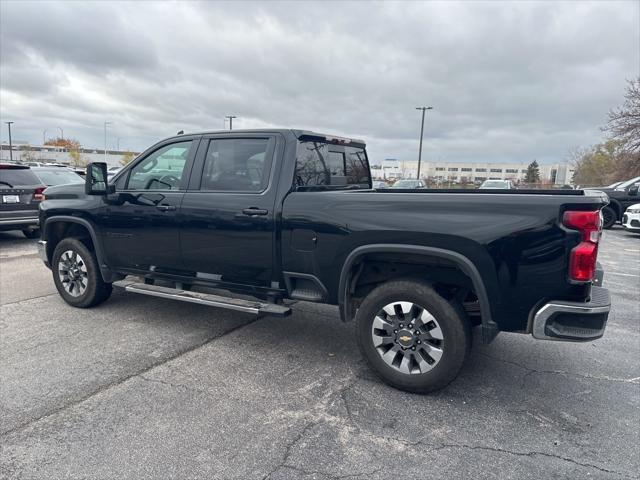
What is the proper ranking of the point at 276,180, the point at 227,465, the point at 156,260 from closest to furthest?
1. the point at 227,465
2. the point at 276,180
3. the point at 156,260

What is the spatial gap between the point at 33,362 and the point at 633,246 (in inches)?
519

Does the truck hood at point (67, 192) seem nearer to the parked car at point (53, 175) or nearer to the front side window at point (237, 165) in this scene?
the front side window at point (237, 165)

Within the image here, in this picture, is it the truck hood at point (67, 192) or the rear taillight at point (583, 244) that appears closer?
the rear taillight at point (583, 244)

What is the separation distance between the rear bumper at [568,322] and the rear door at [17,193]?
9.87 meters

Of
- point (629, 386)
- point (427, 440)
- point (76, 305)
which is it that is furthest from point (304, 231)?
point (76, 305)

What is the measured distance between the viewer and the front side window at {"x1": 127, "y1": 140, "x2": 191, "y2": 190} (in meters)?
4.57

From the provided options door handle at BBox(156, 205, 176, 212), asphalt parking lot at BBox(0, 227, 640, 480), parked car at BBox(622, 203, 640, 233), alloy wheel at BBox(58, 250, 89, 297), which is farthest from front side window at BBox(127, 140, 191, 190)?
parked car at BBox(622, 203, 640, 233)

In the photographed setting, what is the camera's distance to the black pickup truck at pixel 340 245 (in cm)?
302

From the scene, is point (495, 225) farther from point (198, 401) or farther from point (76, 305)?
point (76, 305)

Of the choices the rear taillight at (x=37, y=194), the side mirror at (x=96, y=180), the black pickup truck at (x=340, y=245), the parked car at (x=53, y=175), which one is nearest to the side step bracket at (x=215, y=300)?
the black pickup truck at (x=340, y=245)

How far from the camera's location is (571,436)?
2.95 meters

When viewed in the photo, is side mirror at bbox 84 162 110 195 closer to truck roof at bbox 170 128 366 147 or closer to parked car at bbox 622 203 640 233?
truck roof at bbox 170 128 366 147

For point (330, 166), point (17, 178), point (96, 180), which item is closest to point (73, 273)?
point (96, 180)

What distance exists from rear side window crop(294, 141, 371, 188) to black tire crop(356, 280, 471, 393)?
1284mm
